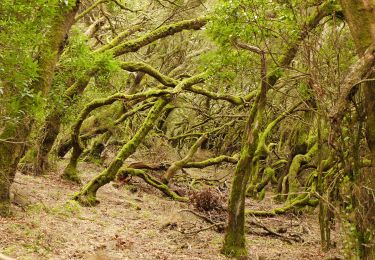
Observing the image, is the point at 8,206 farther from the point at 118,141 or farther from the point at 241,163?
the point at 118,141

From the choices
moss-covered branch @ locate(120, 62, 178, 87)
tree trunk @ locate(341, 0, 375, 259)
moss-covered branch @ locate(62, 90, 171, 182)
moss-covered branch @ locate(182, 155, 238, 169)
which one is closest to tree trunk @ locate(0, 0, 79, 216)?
moss-covered branch @ locate(120, 62, 178, 87)

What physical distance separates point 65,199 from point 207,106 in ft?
33.8

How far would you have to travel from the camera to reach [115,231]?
9586 millimetres

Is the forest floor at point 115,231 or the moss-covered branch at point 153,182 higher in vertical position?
the moss-covered branch at point 153,182

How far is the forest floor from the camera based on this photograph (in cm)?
748

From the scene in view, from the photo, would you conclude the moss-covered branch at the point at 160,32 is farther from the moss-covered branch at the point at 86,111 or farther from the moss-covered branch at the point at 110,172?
the moss-covered branch at the point at 110,172

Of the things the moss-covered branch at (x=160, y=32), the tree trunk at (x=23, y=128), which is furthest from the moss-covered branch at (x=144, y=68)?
the tree trunk at (x=23, y=128)

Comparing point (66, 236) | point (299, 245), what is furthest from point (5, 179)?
point (299, 245)

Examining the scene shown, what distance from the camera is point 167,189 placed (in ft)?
49.3

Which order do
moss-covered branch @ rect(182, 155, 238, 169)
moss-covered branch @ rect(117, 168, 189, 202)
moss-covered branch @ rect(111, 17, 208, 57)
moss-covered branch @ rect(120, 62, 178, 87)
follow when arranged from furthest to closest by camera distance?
moss-covered branch @ rect(182, 155, 238, 169) → moss-covered branch @ rect(117, 168, 189, 202) → moss-covered branch @ rect(111, 17, 208, 57) → moss-covered branch @ rect(120, 62, 178, 87)

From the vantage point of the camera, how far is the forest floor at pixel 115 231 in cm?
748

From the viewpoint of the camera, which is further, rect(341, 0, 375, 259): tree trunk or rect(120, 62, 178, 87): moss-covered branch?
rect(120, 62, 178, 87): moss-covered branch

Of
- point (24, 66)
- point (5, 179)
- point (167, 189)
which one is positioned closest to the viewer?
point (24, 66)

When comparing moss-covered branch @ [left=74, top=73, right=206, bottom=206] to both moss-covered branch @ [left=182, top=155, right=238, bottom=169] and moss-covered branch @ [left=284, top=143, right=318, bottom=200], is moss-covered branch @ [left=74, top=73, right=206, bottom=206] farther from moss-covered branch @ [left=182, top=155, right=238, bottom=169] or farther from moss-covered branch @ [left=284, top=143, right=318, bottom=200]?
moss-covered branch @ [left=284, top=143, right=318, bottom=200]
